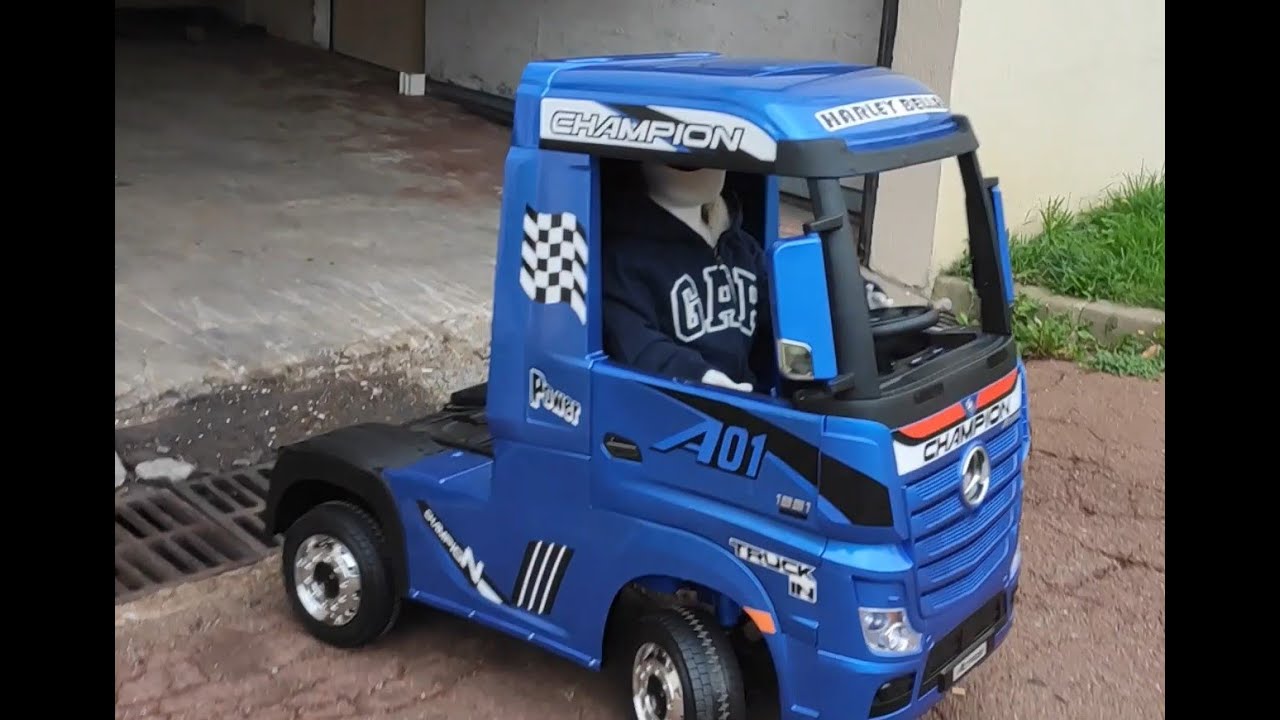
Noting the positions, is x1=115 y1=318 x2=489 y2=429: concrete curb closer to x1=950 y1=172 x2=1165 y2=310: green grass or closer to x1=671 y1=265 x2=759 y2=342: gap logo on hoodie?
x1=671 y1=265 x2=759 y2=342: gap logo on hoodie

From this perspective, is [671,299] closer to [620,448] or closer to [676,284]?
[676,284]

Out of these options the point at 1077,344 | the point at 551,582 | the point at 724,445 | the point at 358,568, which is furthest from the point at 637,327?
the point at 1077,344

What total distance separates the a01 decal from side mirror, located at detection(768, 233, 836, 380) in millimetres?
239

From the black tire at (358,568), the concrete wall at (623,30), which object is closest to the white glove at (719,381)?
the black tire at (358,568)

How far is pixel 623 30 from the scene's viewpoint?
354 inches

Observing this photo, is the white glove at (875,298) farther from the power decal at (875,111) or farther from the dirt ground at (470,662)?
the dirt ground at (470,662)

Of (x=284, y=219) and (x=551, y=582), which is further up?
(x=284, y=219)

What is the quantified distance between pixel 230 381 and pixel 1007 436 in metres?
3.04

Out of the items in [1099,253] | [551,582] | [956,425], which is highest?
[956,425]

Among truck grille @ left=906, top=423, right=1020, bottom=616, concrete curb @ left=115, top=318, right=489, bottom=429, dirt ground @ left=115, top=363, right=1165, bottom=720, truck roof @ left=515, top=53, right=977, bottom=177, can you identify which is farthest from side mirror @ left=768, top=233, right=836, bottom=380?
concrete curb @ left=115, top=318, right=489, bottom=429

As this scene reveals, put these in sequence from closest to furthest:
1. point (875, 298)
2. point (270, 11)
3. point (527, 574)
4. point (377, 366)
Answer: point (527, 574), point (875, 298), point (377, 366), point (270, 11)

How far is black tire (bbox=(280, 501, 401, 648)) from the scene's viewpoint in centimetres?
351

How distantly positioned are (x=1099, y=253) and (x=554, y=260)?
4.62 m
